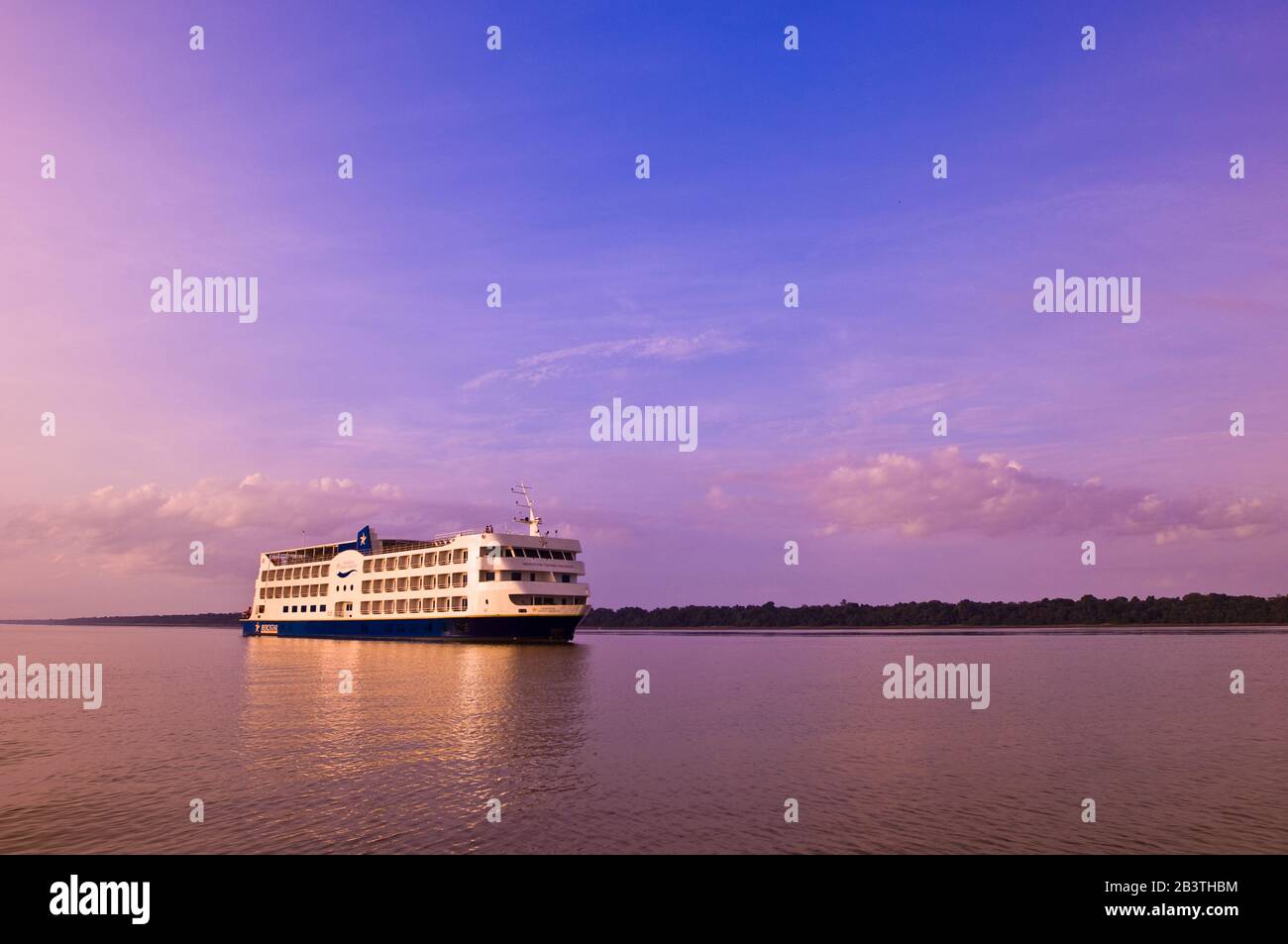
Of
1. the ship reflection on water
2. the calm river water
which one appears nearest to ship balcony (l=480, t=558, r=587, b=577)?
the ship reflection on water

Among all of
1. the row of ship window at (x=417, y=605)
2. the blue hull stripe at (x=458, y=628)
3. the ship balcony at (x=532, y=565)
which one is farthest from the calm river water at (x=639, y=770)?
the row of ship window at (x=417, y=605)

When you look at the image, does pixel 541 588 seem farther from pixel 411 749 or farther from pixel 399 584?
pixel 411 749

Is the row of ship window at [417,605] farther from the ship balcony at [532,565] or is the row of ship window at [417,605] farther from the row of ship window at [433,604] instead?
the ship balcony at [532,565]

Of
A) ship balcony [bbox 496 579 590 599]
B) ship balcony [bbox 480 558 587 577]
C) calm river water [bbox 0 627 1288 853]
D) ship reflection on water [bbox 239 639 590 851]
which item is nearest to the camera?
calm river water [bbox 0 627 1288 853]

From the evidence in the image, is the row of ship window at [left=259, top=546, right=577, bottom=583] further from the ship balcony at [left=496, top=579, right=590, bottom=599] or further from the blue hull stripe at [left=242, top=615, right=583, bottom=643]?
the blue hull stripe at [left=242, top=615, right=583, bottom=643]

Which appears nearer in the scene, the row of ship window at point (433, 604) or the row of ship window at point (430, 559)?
the row of ship window at point (433, 604)

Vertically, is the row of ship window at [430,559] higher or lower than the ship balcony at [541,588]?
higher

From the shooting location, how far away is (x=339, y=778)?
22484 mm

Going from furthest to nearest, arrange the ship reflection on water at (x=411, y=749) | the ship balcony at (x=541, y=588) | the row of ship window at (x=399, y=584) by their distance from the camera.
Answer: the row of ship window at (x=399, y=584)
the ship balcony at (x=541, y=588)
the ship reflection on water at (x=411, y=749)
